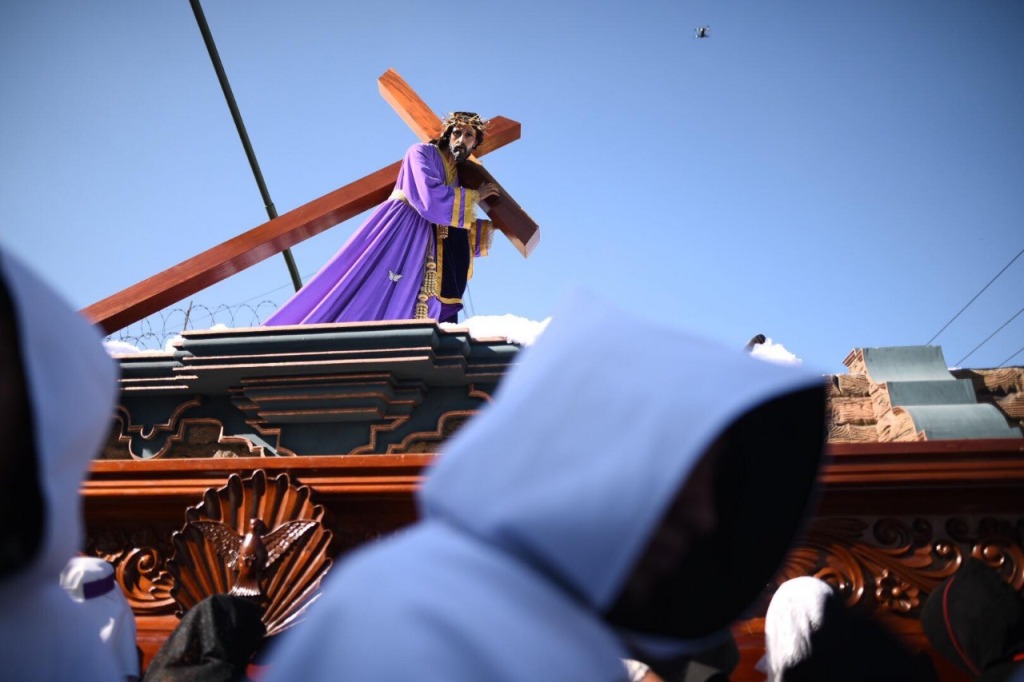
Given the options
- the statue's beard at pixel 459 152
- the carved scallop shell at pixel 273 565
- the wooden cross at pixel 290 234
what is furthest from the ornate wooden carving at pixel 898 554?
the statue's beard at pixel 459 152

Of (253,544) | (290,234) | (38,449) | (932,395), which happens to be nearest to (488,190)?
(290,234)

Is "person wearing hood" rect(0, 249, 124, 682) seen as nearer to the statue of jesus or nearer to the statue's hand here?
the statue of jesus

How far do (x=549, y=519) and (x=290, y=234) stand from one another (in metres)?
4.88

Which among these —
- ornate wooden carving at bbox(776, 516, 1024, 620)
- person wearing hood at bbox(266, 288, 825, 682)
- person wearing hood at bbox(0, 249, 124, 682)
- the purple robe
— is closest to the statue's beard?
the purple robe

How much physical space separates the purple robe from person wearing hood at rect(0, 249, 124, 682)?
333 cm

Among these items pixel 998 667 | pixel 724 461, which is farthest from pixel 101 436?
pixel 998 667

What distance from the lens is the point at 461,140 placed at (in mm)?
5535

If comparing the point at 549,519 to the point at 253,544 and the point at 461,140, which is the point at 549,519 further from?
the point at 461,140

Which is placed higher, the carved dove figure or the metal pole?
the metal pole

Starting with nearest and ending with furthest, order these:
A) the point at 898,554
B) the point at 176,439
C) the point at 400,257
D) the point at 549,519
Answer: the point at 549,519 < the point at 898,554 < the point at 176,439 < the point at 400,257

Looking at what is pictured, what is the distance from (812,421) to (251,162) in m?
7.29

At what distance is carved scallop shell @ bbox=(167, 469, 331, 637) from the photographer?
9.58 ft

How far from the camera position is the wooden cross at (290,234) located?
16.5 feet

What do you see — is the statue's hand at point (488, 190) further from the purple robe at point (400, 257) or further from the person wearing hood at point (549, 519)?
the person wearing hood at point (549, 519)
